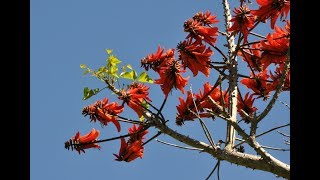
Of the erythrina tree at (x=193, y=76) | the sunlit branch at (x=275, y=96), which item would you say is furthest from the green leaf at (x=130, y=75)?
the sunlit branch at (x=275, y=96)

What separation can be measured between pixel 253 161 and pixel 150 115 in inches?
47.4

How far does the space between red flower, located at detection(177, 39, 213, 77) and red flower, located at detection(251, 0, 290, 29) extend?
503 millimetres

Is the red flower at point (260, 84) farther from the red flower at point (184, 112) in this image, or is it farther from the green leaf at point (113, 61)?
the green leaf at point (113, 61)

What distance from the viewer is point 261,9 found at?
3.90m

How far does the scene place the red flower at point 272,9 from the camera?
383 centimetres

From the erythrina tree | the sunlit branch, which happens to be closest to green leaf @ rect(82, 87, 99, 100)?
the erythrina tree

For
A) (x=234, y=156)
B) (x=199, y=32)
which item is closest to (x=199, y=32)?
(x=199, y=32)

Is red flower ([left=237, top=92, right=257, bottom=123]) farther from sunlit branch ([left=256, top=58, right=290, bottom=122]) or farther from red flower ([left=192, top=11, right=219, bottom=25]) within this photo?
sunlit branch ([left=256, top=58, right=290, bottom=122])

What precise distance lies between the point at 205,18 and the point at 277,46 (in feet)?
3.40

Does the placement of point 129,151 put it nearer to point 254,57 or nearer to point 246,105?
point 246,105

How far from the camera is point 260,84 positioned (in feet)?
15.7
